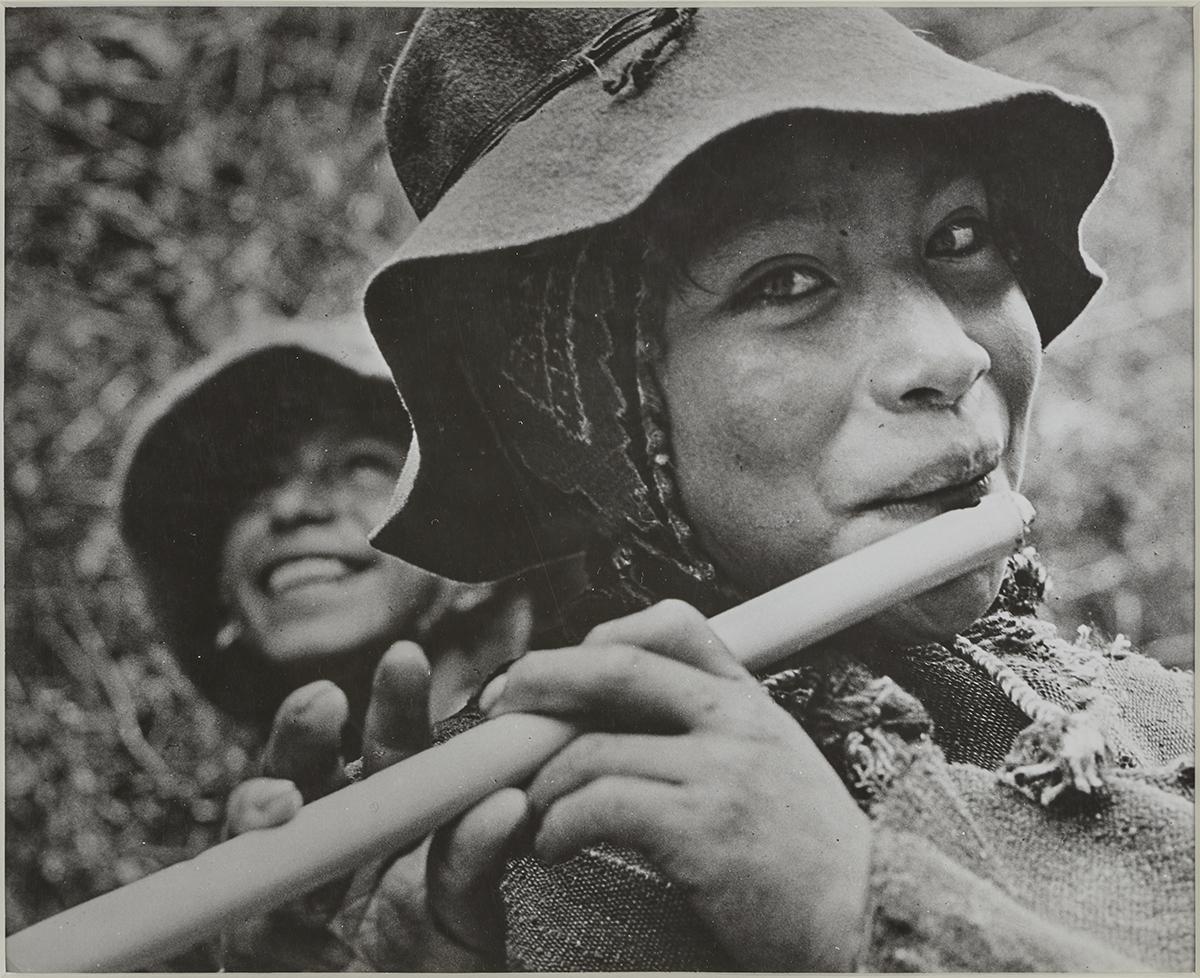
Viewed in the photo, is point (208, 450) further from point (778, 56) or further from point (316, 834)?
point (778, 56)

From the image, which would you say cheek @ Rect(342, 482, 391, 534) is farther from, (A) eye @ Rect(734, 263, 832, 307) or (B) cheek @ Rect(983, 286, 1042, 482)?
(B) cheek @ Rect(983, 286, 1042, 482)

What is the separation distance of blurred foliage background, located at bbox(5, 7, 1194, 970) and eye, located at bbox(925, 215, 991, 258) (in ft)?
0.87

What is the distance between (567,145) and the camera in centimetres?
186

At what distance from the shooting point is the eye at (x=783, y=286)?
1909mm

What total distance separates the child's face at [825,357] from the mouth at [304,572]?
1.91ft

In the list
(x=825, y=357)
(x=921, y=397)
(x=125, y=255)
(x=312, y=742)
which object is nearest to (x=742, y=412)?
(x=825, y=357)

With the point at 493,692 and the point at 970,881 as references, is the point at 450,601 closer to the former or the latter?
the point at 493,692

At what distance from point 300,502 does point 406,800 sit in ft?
1.92

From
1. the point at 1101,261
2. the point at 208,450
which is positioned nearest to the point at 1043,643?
the point at 1101,261

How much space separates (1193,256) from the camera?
217cm

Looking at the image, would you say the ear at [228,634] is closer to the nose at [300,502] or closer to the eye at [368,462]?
the nose at [300,502]

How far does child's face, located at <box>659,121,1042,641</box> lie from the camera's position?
1884mm

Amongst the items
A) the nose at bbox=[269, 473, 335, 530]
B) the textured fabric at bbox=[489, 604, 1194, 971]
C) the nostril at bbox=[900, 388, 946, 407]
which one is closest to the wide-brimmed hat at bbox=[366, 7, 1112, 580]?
the nose at bbox=[269, 473, 335, 530]

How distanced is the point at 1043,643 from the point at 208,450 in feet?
4.63
